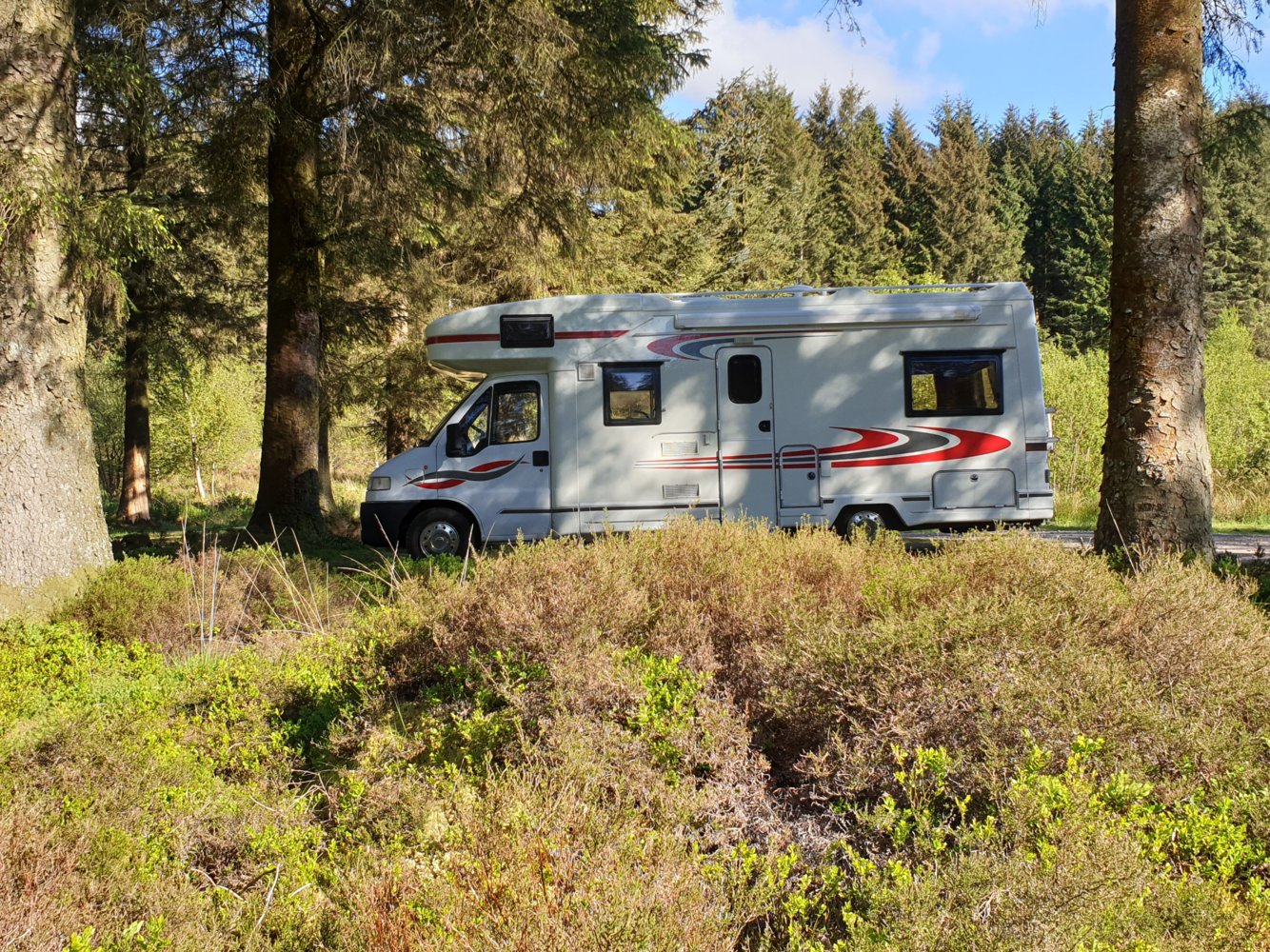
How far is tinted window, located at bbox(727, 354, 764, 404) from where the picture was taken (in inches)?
449

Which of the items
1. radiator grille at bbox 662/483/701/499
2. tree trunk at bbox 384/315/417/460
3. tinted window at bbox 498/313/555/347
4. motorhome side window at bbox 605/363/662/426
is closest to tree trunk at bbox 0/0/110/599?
tinted window at bbox 498/313/555/347

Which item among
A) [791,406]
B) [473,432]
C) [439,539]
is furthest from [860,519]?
[439,539]

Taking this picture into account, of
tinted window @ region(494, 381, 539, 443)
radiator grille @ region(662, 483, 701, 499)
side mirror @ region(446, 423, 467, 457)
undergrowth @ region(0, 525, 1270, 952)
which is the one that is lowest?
undergrowth @ region(0, 525, 1270, 952)

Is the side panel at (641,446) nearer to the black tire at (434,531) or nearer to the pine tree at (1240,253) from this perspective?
the black tire at (434,531)

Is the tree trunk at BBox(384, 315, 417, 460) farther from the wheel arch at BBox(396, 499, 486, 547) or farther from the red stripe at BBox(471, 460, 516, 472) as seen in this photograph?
the red stripe at BBox(471, 460, 516, 472)

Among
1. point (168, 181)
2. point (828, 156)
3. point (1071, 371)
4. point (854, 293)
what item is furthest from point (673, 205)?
point (828, 156)

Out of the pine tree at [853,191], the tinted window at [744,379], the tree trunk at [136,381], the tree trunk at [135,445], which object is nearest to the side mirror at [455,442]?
the tinted window at [744,379]

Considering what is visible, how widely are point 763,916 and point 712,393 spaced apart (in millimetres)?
8927

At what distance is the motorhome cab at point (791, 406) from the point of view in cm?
1140

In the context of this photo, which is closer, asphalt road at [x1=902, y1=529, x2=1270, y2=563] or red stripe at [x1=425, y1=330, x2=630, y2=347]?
red stripe at [x1=425, y1=330, x2=630, y2=347]

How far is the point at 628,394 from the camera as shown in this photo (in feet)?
37.8

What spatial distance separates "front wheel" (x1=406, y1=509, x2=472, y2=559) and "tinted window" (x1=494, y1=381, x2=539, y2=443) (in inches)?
42.1

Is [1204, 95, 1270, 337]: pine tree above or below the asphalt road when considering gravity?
above

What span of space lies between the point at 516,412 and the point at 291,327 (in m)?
3.27
